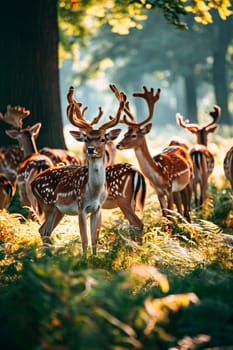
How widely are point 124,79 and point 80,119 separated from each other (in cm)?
3603

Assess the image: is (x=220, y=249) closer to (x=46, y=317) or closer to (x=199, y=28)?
(x=46, y=317)

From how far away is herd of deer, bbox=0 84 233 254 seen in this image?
8539 millimetres

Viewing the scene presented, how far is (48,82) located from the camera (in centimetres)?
1364

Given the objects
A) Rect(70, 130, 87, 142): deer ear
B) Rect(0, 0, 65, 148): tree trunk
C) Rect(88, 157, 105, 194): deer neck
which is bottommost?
Rect(88, 157, 105, 194): deer neck

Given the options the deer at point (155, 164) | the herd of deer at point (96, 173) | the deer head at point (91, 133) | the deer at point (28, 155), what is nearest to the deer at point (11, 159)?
the herd of deer at point (96, 173)

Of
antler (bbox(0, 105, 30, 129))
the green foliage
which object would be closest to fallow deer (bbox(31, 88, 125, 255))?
the green foliage

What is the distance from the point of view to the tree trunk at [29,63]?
13.4m

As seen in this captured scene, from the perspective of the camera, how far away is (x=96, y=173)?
8.42 metres

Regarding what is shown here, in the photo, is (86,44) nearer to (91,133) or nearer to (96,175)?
(91,133)

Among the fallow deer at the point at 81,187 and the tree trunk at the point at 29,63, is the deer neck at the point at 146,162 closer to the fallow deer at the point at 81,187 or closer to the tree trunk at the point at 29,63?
the fallow deer at the point at 81,187

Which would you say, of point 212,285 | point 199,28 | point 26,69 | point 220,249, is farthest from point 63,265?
point 199,28

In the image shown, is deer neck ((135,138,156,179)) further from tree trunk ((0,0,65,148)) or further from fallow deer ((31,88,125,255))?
tree trunk ((0,0,65,148))

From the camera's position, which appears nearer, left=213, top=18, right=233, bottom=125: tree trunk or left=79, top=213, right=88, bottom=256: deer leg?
left=79, top=213, right=88, bottom=256: deer leg

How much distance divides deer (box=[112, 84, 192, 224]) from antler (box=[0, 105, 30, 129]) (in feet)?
7.41
